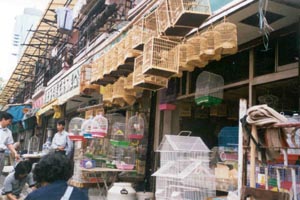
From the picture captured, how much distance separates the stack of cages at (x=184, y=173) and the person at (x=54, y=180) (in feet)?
6.70

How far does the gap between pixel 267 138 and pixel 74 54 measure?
13.4m

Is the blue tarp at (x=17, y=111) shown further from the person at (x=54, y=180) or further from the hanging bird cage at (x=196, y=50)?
the person at (x=54, y=180)

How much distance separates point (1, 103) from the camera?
3166 cm

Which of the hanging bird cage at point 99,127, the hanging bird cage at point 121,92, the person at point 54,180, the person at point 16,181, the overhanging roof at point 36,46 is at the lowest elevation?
the person at point 16,181

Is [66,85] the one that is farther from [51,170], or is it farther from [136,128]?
[51,170]

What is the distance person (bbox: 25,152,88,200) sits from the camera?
8.72ft

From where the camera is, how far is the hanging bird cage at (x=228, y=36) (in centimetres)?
425

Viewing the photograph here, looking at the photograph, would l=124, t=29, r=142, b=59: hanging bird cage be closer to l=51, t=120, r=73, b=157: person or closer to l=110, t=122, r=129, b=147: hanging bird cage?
l=110, t=122, r=129, b=147: hanging bird cage

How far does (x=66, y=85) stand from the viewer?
1038 centimetres

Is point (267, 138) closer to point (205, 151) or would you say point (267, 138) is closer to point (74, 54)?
point (205, 151)

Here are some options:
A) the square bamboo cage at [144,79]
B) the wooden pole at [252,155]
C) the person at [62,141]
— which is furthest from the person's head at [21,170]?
the wooden pole at [252,155]

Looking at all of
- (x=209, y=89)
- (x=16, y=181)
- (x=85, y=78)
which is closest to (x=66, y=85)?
(x=85, y=78)

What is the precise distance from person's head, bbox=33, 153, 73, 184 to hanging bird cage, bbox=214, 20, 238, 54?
8.21 feet

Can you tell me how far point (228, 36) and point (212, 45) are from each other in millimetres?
255
